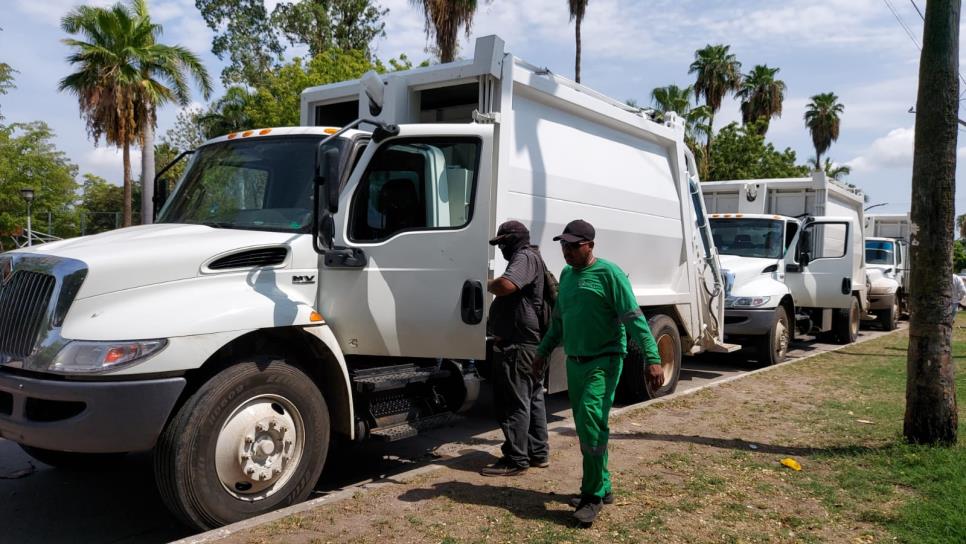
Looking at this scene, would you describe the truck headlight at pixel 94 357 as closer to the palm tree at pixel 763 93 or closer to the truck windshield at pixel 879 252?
the truck windshield at pixel 879 252

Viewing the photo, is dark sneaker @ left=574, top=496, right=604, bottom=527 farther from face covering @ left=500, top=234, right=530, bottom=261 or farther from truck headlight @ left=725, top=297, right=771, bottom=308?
truck headlight @ left=725, top=297, right=771, bottom=308

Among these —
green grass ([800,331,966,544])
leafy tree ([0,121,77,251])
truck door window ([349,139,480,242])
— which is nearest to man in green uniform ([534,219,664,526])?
truck door window ([349,139,480,242])

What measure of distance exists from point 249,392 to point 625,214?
4377 millimetres

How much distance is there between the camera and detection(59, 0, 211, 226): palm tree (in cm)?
2253

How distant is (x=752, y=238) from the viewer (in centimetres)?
1220

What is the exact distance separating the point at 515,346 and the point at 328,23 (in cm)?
3093

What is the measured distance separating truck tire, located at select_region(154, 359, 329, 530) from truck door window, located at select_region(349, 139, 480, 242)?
121 centimetres

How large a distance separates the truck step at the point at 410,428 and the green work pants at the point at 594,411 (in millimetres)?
1268

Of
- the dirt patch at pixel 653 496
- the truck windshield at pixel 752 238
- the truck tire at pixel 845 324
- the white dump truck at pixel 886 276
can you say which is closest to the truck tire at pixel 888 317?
the white dump truck at pixel 886 276

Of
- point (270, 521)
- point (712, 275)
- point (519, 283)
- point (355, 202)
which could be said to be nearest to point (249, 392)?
point (270, 521)

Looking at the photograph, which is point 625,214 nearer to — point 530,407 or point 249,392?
point 530,407

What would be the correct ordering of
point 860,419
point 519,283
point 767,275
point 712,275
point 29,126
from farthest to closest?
point 29,126, point 767,275, point 712,275, point 860,419, point 519,283

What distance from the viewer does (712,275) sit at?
358 inches

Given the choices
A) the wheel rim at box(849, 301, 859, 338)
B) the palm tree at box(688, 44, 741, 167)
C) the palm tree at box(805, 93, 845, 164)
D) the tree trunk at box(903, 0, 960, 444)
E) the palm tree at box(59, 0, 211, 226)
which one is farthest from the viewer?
the palm tree at box(805, 93, 845, 164)
